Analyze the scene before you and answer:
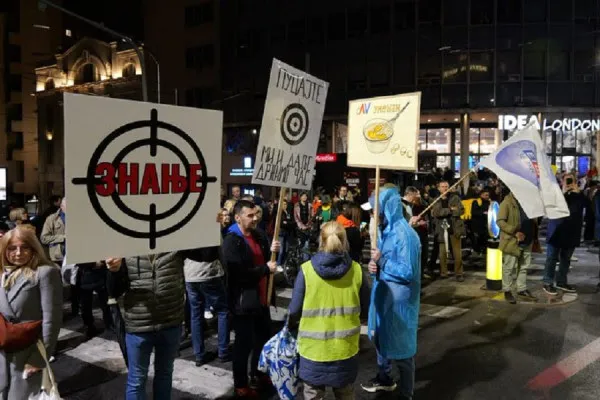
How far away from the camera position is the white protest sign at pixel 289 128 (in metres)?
4.84

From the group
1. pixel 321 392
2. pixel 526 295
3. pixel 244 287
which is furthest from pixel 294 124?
pixel 526 295

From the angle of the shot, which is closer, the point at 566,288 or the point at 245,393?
the point at 245,393

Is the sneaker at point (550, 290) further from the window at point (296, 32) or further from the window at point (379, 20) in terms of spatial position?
the window at point (296, 32)

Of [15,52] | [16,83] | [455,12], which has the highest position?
[15,52]

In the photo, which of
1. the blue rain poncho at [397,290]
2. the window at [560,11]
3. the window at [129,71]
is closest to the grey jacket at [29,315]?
the blue rain poncho at [397,290]

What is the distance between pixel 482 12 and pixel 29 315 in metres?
30.9

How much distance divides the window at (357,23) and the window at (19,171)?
4275 cm

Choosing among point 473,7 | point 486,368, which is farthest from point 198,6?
point 486,368

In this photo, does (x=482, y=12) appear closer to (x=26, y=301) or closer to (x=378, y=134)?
(x=378, y=134)

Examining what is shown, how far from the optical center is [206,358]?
6418 mm

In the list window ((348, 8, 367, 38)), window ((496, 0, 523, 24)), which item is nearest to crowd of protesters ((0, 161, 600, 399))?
window ((496, 0, 523, 24))

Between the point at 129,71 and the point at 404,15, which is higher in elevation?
the point at 404,15

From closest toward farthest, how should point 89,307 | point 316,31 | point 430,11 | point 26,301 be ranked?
point 26,301 < point 89,307 < point 430,11 < point 316,31

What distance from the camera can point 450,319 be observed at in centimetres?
811
